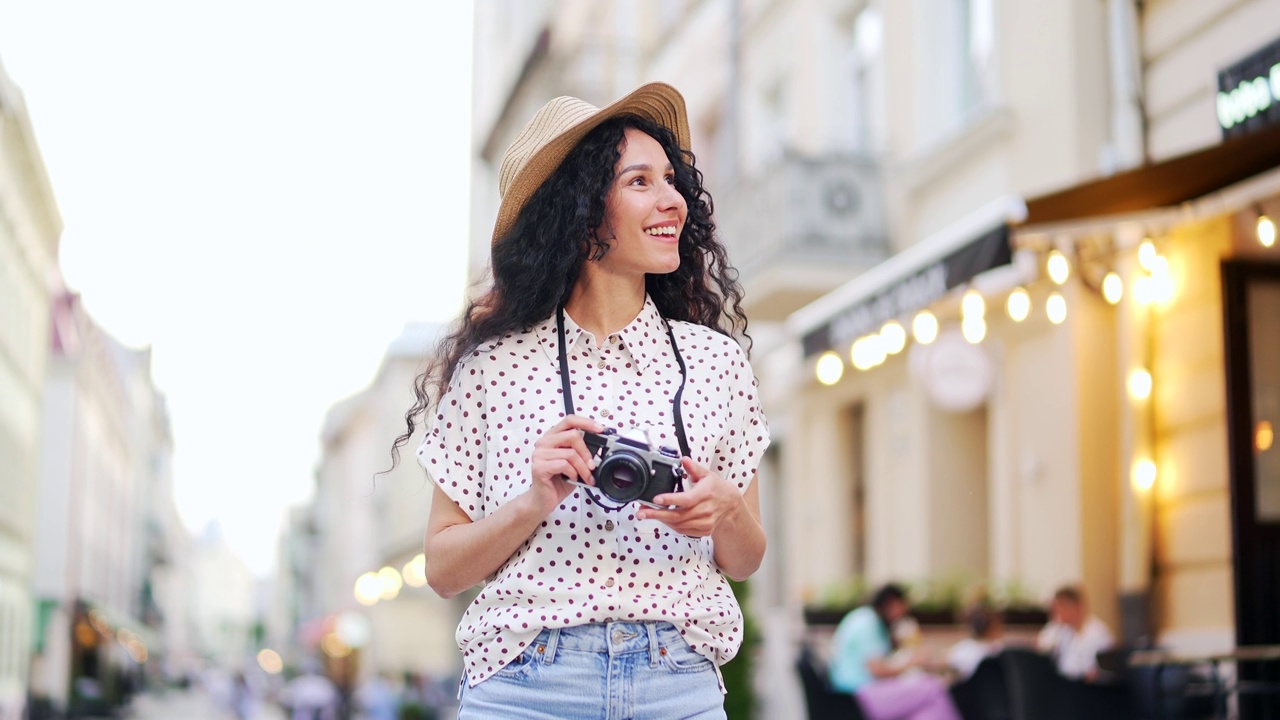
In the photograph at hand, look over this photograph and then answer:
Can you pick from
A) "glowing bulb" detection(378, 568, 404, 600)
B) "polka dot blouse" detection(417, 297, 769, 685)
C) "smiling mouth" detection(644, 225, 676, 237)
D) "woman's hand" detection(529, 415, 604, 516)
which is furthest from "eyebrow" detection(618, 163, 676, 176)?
"glowing bulb" detection(378, 568, 404, 600)

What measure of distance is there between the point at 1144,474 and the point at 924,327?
1.64 metres

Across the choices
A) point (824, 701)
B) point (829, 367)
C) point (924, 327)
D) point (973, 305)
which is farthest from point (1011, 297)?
point (829, 367)

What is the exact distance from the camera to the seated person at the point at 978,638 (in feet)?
34.1

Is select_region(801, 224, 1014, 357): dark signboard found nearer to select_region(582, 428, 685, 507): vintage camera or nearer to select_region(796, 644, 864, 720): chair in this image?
select_region(796, 644, 864, 720): chair

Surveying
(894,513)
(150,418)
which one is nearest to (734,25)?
(894,513)

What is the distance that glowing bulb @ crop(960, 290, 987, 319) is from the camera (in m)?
9.52

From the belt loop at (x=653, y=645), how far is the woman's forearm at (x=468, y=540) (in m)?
0.23

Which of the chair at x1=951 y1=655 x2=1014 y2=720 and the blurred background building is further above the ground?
the blurred background building

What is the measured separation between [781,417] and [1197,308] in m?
8.85

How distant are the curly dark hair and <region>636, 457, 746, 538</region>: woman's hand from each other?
404 mm

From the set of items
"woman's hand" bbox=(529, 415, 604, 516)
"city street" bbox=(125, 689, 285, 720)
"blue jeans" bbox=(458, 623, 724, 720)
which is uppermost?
"woman's hand" bbox=(529, 415, 604, 516)

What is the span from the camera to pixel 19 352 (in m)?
37.4

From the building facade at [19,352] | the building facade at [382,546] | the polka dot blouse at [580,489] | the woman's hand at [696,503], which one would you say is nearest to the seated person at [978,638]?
the polka dot blouse at [580,489]

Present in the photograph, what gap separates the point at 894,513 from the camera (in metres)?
15.1
